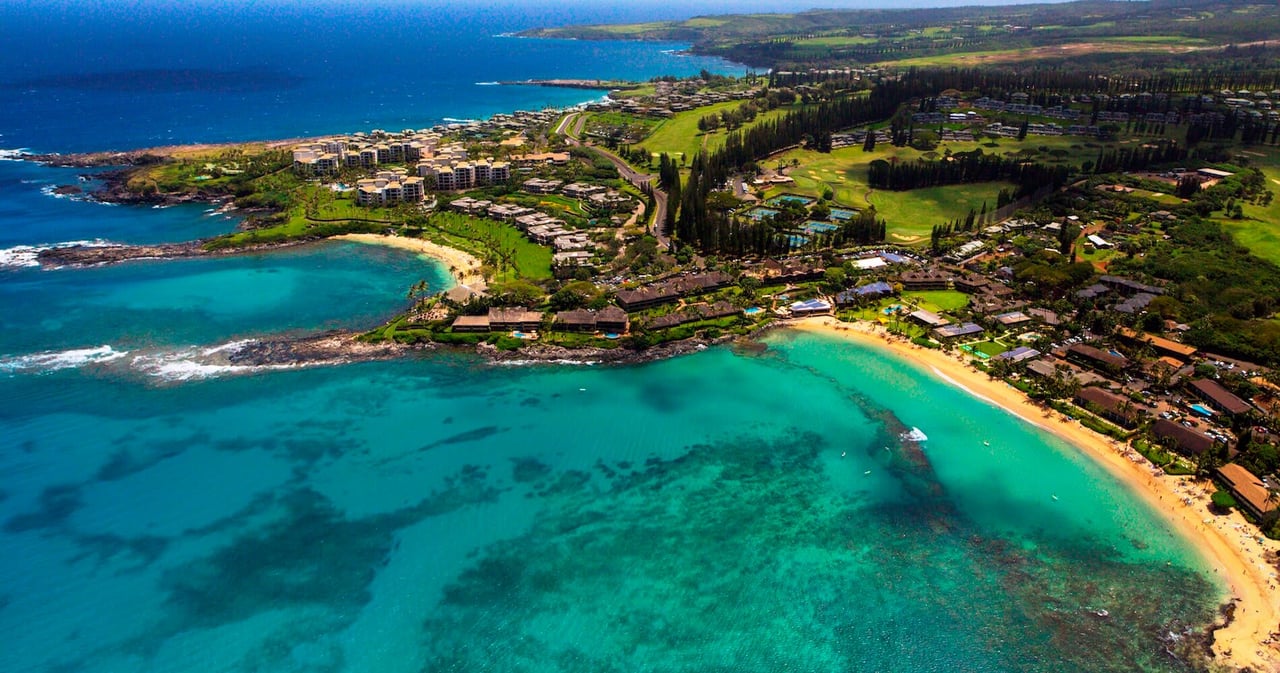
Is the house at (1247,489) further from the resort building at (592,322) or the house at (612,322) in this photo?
the resort building at (592,322)

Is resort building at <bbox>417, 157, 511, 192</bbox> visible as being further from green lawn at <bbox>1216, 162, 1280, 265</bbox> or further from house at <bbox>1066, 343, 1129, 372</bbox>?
green lawn at <bbox>1216, 162, 1280, 265</bbox>

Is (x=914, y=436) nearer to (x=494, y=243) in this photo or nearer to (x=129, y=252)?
(x=494, y=243)

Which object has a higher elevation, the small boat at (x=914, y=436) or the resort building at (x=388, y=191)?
the resort building at (x=388, y=191)

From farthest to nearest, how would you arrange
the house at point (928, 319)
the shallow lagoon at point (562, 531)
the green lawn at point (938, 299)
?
1. the green lawn at point (938, 299)
2. the house at point (928, 319)
3. the shallow lagoon at point (562, 531)

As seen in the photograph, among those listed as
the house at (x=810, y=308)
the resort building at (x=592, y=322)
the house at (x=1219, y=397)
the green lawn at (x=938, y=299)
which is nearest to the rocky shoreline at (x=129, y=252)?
the resort building at (x=592, y=322)

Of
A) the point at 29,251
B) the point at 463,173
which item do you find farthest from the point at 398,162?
the point at 29,251

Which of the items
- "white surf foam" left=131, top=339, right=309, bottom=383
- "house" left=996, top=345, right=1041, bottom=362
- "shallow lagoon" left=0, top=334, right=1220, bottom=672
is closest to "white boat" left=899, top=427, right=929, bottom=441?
"shallow lagoon" left=0, top=334, right=1220, bottom=672

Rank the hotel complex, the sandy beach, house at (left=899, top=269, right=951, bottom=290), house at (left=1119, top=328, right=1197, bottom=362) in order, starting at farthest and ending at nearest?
the hotel complex
the sandy beach
house at (left=899, top=269, right=951, bottom=290)
house at (left=1119, top=328, right=1197, bottom=362)
